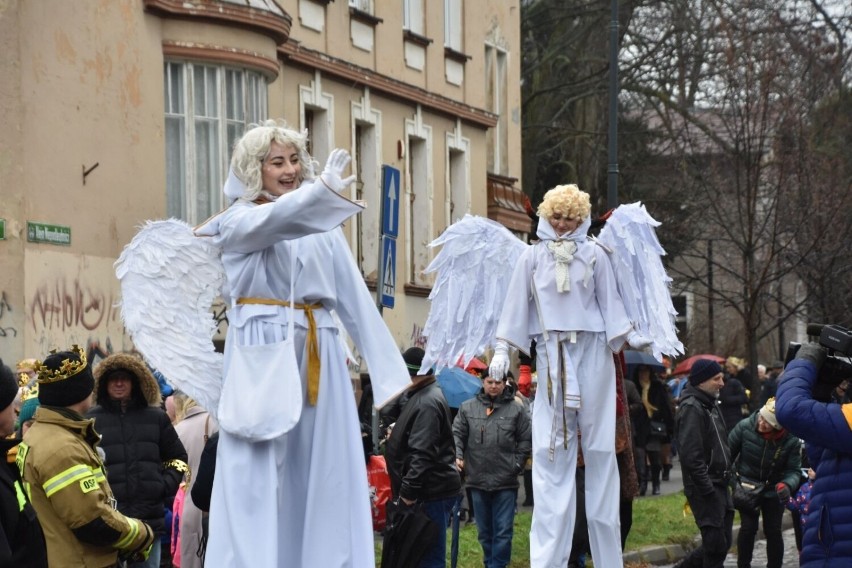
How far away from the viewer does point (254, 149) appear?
7.05 m

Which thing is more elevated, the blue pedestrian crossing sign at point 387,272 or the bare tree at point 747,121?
the bare tree at point 747,121

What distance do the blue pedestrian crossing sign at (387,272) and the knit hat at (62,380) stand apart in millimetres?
5242

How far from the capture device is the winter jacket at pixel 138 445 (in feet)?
34.6

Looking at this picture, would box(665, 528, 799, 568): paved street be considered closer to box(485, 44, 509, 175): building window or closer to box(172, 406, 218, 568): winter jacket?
box(172, 406, 218, 568): winter jacket

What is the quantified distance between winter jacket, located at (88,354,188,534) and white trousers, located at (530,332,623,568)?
230 cm

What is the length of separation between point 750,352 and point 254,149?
19.8 meters

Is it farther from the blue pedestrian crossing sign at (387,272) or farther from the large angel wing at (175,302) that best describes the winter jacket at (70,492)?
the blue pedestrian crossing sign at (387,272)

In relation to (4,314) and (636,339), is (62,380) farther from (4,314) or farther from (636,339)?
(4,314)

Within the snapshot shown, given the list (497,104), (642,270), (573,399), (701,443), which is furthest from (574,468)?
(497,104)

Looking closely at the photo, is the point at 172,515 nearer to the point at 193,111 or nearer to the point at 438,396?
the point at 438,396

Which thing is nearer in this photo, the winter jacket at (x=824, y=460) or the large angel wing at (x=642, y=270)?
the winter jacket at (x=824, y=460)

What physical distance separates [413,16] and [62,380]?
23221 millimetres

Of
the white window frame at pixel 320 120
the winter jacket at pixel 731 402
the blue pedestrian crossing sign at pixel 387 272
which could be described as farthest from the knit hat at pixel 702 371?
the white window frame at pixel 320 120

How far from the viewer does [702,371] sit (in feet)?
43.5
